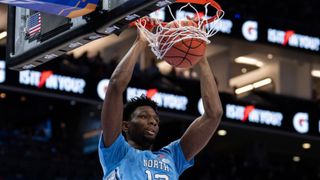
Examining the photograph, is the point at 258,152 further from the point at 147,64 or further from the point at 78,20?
the point at 78,20

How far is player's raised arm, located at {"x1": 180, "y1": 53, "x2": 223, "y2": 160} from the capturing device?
4699 millimetres

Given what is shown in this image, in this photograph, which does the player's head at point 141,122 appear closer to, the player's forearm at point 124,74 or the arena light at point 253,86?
the player's forearm at point 124,74

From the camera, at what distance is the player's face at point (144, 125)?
442 centimetres

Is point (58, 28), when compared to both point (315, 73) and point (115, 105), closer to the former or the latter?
point (115, 105)

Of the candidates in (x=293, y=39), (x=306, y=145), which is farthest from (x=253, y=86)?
(x=306, y=145)

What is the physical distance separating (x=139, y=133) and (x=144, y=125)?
6 cm

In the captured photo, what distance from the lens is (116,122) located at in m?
4.28

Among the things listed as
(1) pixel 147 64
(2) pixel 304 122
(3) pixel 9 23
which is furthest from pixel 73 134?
(3) pixel 9 23

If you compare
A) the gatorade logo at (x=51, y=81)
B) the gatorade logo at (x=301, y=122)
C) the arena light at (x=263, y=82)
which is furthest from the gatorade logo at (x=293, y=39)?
the gatorade logo at (x=51, y=81)

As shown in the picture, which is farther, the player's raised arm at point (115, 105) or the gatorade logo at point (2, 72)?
the gatorade logo at point (2, 72)

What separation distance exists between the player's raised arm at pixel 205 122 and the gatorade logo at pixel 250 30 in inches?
471

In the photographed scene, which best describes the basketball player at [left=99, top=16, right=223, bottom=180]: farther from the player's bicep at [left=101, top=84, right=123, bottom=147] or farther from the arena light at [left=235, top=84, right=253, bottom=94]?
the arena light at [left=235, top=84, right=253, bottom=94]

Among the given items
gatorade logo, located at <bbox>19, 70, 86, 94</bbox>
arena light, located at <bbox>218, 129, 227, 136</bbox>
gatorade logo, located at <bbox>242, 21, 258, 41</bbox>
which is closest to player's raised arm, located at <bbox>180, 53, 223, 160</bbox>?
gatorade logo, located at <bbox>19, 70, 86, 94</bbox>

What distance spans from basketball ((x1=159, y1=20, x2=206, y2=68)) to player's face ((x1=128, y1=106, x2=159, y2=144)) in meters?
0.35
